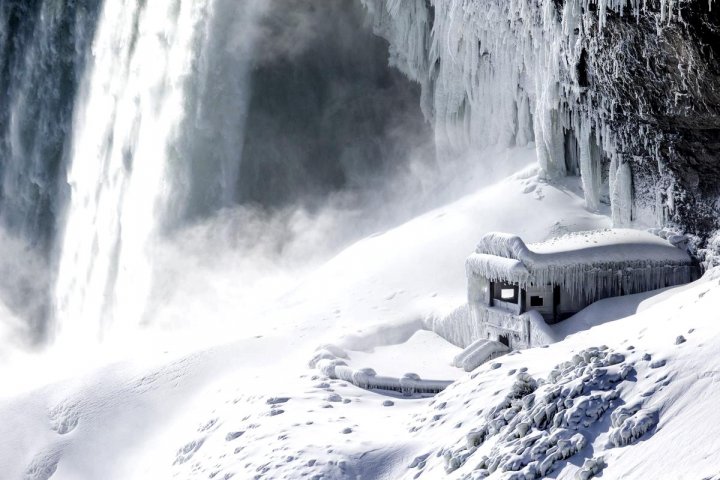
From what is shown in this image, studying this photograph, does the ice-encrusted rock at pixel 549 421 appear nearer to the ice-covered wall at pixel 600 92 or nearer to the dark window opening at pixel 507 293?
the ice-covered wall at pixel 600 92

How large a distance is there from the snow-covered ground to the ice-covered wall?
176 centimetres

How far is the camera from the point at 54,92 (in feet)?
162

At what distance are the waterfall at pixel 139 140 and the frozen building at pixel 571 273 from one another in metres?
17.5

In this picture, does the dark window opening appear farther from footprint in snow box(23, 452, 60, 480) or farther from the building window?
footprint in snow box(23, 452, 60, 480)

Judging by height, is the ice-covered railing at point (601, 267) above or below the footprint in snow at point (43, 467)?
above

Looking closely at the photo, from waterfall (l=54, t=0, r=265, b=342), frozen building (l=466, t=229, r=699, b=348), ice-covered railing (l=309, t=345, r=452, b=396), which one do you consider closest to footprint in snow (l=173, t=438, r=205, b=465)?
ice-covered railing (l=309, t=345, r=452, b=396)

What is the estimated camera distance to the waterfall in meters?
37.0

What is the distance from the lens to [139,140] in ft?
133

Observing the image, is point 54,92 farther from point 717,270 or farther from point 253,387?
point 717,270

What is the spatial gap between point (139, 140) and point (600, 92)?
23.3 meters

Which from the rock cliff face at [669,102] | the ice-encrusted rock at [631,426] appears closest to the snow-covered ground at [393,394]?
the ice-encrusted rock at [631,426]

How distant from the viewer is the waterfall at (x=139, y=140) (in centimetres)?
3697

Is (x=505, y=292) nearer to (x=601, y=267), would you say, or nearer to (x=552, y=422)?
(x=601, y=267)

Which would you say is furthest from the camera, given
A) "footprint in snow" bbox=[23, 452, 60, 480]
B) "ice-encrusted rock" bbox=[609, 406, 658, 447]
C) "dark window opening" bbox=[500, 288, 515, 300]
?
"footprint in snow" bbox=[23, 452, 60, 480]
